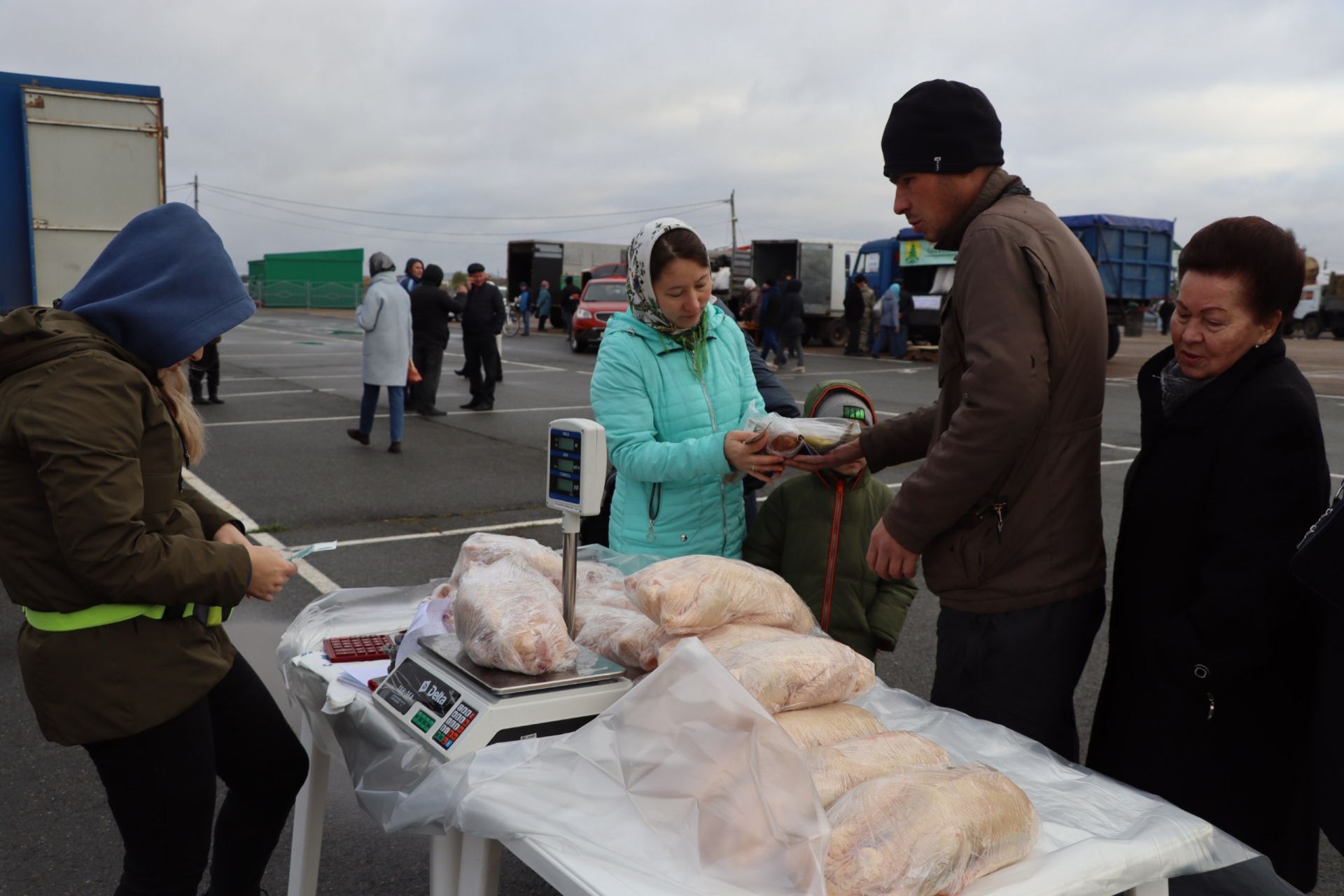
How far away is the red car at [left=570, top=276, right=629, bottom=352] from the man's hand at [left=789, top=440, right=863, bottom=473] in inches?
821

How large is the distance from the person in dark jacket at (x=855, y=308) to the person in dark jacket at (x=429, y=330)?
1298 cm

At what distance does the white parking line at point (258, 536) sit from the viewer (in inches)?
235

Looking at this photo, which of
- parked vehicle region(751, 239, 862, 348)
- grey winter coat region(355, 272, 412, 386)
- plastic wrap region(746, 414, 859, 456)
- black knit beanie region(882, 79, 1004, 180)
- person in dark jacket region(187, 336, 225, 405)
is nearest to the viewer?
black knit beanie region(882, 79, 1004, 180)

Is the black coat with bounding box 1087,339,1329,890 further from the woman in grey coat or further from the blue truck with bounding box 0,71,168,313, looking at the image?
the woman in grey coat

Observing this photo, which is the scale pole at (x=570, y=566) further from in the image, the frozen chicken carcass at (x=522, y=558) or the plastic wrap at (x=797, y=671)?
the plastic wrap at (x=797, y=671)

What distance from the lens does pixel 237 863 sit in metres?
2.46

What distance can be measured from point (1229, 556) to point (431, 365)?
11829mm

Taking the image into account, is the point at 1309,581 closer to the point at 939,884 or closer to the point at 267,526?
the point at 939,884

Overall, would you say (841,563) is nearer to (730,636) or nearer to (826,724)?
(730,636)

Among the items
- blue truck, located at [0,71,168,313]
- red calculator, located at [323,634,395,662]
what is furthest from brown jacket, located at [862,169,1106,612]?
blue truck, located at [0,71,168,313]

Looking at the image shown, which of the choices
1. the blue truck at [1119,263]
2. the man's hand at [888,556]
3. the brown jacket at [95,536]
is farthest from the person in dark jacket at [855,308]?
the brown jacket at [95,536]

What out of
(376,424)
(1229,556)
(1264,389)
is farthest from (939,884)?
(376,424)

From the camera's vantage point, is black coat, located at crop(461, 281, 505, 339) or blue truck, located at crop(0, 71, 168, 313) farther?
black coat, located at crop(461, 281, 505, 339)

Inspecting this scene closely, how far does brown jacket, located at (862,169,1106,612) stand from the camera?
2.12 m
